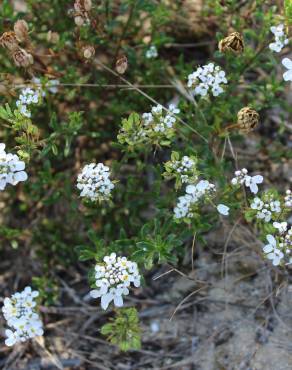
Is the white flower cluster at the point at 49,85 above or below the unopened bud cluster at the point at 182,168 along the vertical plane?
above

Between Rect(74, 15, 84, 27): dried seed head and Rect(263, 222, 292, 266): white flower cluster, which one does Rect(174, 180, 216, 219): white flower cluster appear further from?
Rect(74, 15, 84, 27): dried seed head

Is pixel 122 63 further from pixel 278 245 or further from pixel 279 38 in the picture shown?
pixel 278 245

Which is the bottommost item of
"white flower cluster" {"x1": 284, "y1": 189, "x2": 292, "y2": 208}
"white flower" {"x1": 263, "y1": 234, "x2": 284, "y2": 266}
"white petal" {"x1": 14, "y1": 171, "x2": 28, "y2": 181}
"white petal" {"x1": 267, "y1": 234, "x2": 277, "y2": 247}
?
"white flower" {"x1": 263, "y1": 234, "x2": 284, "y2": 266}

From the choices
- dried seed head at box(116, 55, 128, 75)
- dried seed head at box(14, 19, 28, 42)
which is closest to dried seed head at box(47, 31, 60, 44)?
dried seed head at box(14, 19, 28, 42)

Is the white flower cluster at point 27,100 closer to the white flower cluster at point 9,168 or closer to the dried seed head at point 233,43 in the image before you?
the white flower cluster at point 9,168

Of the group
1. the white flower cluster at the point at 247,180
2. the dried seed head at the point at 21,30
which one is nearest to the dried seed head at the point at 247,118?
the white flower cluster at the point at 247,180

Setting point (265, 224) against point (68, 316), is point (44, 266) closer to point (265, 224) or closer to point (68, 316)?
point (68, 316)
